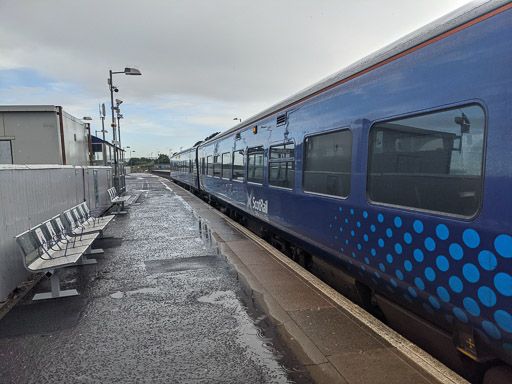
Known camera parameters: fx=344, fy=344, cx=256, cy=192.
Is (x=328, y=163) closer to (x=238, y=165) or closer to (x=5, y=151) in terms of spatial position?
(x=238, y=165)

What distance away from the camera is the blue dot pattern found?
2115 millimetres

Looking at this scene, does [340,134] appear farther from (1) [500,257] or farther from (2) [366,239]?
(1) [500,257]

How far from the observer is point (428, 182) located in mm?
2711

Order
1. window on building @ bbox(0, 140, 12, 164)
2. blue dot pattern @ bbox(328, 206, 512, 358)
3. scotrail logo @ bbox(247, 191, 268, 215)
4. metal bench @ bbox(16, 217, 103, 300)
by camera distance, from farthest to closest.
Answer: window on building @ bbox(0, 140, 12, 164) < scotrail logo @ bbox(247, 191, 268, 215) < metal bench @ bbox(16, 217, 103, 300) < blue dot pattern @ bbox(328, 206, 512, 358)

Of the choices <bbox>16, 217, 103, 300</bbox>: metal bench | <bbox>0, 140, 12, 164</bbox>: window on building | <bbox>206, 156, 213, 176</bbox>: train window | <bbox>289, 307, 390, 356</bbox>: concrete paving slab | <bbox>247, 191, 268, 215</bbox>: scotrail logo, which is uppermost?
<bbox>0, 140, 12, 164</bbox>: window on building

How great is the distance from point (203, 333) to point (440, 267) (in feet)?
7.50

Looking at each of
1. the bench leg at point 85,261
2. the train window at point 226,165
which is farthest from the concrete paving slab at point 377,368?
the train window at point 226,165

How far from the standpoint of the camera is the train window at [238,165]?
28.9 feet

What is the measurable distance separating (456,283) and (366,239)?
3.55 ft

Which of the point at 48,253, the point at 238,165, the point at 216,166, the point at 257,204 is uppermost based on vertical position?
the point at 238,165

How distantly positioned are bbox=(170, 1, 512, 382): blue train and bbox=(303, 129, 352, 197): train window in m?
0.02

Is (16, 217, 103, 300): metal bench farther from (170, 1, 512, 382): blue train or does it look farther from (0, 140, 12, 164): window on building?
(0, 140, 12, 164): window on building

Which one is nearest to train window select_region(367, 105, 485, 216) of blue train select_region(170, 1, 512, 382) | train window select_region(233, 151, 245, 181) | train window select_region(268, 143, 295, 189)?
blue train select_region(170, 1, 512, 382)

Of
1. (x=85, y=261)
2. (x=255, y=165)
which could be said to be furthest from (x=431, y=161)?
(x=85, y=261)
